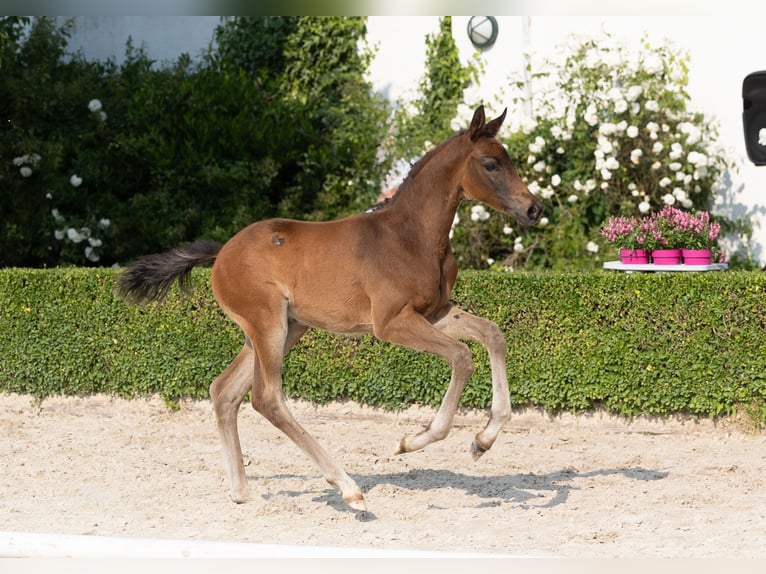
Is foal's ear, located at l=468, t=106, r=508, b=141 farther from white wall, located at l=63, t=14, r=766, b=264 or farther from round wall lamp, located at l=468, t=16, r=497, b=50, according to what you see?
round wall lamp, located at l=468, t=16, r=497, b=50

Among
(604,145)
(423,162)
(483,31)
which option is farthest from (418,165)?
(483,31)

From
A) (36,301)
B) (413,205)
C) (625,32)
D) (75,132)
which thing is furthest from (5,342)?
(625,32)

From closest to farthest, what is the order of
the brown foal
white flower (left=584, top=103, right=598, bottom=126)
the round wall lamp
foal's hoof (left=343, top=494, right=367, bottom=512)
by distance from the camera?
the brown foal → foal's hoof (left=343, top=494, right=367, bottom=512) → white flower (left=584, top=103, right=598, bottom=126) → the round wall lamp

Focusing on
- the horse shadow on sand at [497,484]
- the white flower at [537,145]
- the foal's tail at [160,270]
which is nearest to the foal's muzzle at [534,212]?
the horse shadow on sand at [497,484]

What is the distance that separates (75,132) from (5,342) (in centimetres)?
362

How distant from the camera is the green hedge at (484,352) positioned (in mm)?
8414

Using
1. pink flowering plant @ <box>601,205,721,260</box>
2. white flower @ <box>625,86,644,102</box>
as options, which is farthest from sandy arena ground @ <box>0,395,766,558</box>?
white flower @ <box>625,86,644,102</box>

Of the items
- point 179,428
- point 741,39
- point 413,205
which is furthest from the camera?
point 741,39

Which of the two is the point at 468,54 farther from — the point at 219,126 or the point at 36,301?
the point at 36,301

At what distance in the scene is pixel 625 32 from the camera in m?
11.4

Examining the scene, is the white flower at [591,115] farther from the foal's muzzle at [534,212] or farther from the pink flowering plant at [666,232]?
the foal's muzzle at [534,212]

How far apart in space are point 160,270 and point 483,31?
6799mm

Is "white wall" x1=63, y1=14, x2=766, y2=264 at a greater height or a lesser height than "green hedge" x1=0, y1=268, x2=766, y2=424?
greater

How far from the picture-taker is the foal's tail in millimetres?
6613
